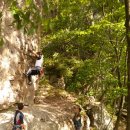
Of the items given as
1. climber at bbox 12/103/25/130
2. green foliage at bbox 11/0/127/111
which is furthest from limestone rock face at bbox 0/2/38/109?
climber at bbox 12/103/25/130

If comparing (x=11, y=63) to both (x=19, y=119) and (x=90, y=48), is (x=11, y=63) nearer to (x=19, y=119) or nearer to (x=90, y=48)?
(x=19, y=119)

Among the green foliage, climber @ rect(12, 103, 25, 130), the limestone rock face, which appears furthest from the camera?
the green foliage

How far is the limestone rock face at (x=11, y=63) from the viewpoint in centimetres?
1680

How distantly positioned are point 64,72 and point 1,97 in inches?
345

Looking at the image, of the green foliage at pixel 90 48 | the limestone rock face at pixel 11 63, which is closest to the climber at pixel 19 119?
the limestone rock face at pixel 11 63

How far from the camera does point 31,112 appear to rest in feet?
52.2

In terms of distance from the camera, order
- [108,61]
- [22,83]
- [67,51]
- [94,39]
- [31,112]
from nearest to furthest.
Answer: [31,112] → [22,83] → [94,39] → [108,61] → [67,51]

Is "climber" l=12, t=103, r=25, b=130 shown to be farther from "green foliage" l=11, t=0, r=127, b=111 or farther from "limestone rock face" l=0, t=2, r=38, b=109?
"green foliage" l=11, t=0, r=127, b=111

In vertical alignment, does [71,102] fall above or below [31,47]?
below

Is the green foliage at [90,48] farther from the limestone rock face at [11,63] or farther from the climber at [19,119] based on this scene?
the climber at [19,119]

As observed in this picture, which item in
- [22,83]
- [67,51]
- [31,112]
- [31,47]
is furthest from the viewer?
[67,51]

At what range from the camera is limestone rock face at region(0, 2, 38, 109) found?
16.8 metres

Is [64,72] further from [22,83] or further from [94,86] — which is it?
[22,83]

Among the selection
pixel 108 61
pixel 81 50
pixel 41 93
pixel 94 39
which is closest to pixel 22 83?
pixel 41 93
